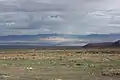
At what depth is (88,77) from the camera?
42.4 m

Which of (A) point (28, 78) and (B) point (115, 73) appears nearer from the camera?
(A) point (28, 78)

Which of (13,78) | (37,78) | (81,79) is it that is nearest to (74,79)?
(81,79)

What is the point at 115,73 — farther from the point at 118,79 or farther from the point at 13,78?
the point at 13,78

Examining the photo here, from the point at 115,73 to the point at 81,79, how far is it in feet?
22.3

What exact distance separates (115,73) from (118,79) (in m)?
4.52

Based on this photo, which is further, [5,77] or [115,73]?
[115,73]

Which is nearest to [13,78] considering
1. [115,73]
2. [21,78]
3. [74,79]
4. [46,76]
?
[21,78]

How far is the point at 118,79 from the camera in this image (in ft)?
136

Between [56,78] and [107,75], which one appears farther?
[107,75]

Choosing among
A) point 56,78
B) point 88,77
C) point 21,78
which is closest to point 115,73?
point 88,77

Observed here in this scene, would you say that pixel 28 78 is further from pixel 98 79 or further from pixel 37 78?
pixel 98 79

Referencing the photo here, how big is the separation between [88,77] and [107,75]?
3395 millimetres

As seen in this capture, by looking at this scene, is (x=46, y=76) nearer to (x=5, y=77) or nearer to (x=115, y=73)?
(x=5, y=77)

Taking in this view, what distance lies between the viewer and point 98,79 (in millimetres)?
41250
